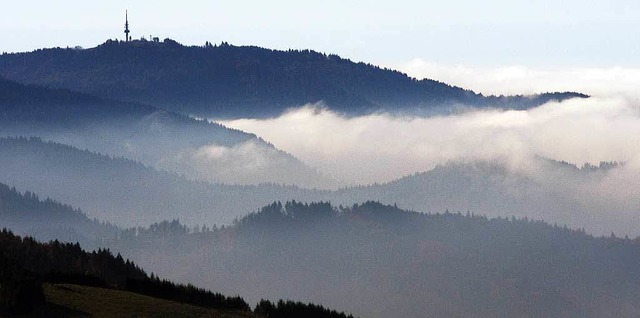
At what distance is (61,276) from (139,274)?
3427 centimetres

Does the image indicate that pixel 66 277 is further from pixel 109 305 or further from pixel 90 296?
pixel 109 305

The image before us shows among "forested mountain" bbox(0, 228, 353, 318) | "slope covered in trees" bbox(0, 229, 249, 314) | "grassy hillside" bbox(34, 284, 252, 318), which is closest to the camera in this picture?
"slope covered in trees" bbox(0, 229, 249, 314)

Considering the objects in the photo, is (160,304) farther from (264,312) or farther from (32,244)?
(32,244)

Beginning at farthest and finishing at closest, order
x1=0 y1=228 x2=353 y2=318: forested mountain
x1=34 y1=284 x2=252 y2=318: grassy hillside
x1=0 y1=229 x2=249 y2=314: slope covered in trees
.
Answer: x1=34 y1=284 x2=252 y2=318: grassy hillside < x1=0 y1=228 x2=353 y2=318: forested mountain < x1=0 y1=229 x2=249 y2=314: slope covered in trees

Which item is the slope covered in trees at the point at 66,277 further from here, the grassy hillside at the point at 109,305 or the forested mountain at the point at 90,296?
the grassy hillside at the point at 109,305

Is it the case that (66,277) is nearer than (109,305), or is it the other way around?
(109,305)

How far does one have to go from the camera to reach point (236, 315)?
92625mm

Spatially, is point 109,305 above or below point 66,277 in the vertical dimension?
below

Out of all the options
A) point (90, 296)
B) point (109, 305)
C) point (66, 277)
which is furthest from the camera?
point (66, 277)

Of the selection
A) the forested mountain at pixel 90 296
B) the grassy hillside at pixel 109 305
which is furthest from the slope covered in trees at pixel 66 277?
the grassy hillside at pixel 109 305

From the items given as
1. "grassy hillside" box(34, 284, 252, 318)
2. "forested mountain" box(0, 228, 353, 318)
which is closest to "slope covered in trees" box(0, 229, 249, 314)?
"forested mountain" box(0, 228, 353, 318)

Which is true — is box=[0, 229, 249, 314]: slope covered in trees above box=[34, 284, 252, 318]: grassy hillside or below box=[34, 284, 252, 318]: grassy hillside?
above

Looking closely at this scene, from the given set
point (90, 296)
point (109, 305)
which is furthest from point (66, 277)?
point (109, 305)

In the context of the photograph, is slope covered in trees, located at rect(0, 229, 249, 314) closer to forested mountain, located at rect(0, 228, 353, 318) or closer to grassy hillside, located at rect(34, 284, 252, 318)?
forested mountain, located at rect(0, 228, 353, 318)
